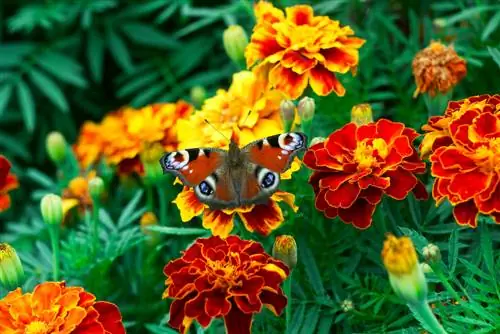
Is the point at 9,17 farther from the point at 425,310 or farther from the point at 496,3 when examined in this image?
the point at 425,310

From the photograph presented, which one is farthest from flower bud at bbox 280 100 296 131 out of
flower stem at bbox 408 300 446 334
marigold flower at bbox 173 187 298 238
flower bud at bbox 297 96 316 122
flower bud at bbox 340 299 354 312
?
flower stem at bbox 408 300 446 334

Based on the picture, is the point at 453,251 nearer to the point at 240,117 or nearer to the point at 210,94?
the point at 240,117

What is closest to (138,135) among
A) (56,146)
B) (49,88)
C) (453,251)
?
(56,146)

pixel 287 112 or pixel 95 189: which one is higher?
pixel 287 112

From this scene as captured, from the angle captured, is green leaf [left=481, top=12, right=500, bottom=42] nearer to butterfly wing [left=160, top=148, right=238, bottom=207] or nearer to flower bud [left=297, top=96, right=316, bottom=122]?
flower bud [left=297, top=96, right=316, bottom=122]

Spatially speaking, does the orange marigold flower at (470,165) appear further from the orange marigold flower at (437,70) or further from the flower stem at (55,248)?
the flower stem at (55,248)

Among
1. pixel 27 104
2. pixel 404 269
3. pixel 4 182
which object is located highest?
pixel 404 269

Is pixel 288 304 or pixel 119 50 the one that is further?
pixel 119 50
